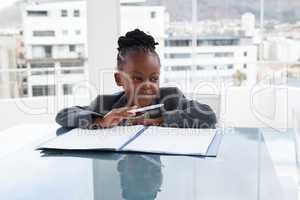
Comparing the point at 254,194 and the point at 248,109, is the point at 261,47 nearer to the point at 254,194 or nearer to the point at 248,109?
the point at 248,109

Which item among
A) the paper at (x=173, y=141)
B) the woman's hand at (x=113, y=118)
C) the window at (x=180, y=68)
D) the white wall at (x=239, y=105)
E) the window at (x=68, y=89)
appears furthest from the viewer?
the window at (x=180, y=68)

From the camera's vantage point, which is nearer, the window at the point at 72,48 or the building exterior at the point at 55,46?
the building exterior at the point at 55,46

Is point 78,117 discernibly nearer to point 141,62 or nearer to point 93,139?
point 93,139

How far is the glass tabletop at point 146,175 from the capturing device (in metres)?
0.78

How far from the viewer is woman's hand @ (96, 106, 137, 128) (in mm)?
1365

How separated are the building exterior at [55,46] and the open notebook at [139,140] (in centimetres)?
290

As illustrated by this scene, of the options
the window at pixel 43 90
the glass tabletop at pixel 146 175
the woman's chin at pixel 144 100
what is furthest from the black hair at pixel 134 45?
the window at pixel 43 90

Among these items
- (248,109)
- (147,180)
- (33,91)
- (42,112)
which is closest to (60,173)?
(147,180)

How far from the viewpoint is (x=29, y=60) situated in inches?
173

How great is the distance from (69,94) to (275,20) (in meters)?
2.33

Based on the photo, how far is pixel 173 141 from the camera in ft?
3.88

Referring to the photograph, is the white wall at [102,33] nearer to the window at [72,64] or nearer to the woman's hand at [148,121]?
the window at [72,64]

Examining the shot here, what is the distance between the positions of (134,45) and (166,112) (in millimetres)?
285

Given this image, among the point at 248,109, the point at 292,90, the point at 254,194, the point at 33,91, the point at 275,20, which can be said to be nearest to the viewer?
the point at 254,194
